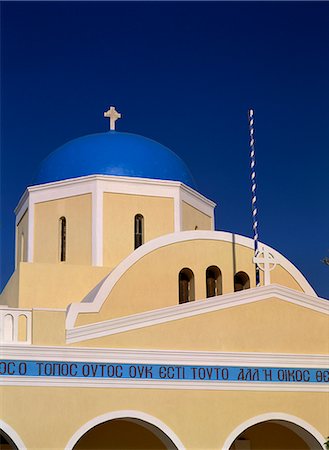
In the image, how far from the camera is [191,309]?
1723cm

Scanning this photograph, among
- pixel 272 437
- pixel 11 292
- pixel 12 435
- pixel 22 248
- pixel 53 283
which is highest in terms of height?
pixel 22 248

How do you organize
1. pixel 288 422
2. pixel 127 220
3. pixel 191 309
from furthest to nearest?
pixel 127 220
pixel 288 422
pixel 191 309

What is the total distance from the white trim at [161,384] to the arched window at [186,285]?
302 cm

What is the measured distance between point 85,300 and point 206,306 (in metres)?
3.08

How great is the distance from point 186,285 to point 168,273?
0.74 meters

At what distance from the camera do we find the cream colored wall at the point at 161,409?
15531mm

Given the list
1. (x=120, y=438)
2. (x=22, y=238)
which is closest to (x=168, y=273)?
(x=120, y=438)

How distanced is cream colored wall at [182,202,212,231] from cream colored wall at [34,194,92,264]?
2.48 metres

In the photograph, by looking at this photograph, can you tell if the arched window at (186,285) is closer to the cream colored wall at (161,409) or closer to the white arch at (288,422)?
the cream colored wall at (161,409)

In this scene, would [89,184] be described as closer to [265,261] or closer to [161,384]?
[265,261]

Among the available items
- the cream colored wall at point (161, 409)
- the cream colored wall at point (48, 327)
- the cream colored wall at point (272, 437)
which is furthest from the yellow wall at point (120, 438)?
the cream colored wall at point (48, 327)

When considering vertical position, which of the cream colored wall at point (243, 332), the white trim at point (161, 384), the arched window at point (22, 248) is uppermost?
the arched window at point (22, 248)

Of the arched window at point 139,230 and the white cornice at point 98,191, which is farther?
the arched window at point 139,230

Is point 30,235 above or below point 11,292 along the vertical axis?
above
